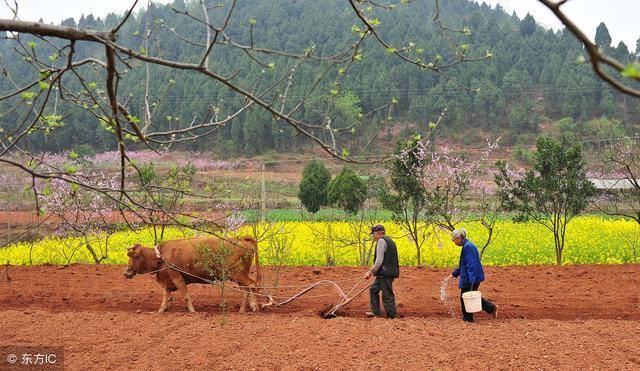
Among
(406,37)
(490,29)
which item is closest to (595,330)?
(406,37)

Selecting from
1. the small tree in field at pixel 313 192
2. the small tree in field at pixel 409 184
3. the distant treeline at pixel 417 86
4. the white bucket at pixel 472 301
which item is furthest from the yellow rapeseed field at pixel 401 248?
the distant treeline at pixel 417 86

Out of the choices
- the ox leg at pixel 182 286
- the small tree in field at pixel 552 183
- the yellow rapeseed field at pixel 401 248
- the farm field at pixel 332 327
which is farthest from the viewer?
the yellow rapeseed field at pixel 401 248

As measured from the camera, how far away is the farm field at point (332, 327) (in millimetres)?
8281

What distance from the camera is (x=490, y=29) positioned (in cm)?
9031

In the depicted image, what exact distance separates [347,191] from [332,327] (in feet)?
66.7

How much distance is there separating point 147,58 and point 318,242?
18082mm

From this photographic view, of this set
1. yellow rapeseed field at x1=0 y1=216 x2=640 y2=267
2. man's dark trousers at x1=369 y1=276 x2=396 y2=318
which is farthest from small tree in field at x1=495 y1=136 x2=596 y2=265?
man's dark trousers at x1=369 y1=276 x2=396 y2=318

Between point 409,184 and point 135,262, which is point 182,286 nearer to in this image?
point 135,262

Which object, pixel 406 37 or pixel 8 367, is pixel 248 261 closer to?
pixel 8 367

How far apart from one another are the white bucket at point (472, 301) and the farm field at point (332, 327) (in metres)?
0.24

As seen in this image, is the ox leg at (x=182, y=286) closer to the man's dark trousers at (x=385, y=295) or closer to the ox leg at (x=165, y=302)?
the ox leg at (x=165, y=302)

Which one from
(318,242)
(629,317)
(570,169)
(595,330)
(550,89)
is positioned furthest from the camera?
(550,89)

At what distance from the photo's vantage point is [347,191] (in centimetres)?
2998

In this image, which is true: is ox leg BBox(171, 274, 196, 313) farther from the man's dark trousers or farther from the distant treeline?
the distant treeline
